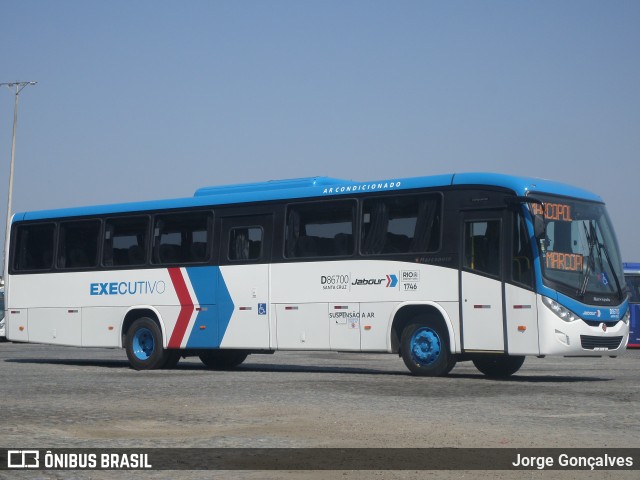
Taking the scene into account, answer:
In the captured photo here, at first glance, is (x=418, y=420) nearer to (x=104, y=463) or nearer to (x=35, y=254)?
(x=104, y=463)

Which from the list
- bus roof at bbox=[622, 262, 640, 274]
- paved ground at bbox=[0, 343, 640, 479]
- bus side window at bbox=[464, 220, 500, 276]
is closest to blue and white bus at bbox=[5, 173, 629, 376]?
bus side window at bbox=[464, 220, 500, 276]

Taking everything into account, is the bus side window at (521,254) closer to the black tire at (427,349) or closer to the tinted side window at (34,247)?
the black tire at (427,349)

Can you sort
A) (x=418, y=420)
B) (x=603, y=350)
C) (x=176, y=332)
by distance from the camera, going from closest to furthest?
1. (x=418, y=420)
2. (x=603, y=350)
3. (x=176, y=332)

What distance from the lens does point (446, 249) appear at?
18453 mm

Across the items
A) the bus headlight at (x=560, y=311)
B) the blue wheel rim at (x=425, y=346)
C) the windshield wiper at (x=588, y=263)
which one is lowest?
the blue wheel rim at (x=425, y=346)

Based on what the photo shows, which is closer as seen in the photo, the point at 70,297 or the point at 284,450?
the point at 284,450

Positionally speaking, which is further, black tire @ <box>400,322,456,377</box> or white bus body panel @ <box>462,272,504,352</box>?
black tire @ <box>400,322,456,377</box>

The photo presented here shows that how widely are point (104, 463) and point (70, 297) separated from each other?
15.5m

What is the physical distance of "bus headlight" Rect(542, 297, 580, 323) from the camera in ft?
57.2

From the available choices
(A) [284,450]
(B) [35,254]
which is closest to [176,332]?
(B) [35,254]

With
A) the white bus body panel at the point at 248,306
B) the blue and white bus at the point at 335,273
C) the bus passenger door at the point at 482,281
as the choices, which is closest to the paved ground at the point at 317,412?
the bus passenger door at the point at 482,281

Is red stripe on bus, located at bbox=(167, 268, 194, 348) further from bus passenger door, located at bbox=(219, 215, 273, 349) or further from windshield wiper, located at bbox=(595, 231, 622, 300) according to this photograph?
windshield wiper, located at bbox=(595, 231, 622, 300)

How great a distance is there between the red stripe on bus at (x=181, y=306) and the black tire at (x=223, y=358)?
1.24m

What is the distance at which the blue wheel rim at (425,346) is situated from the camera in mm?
18641
